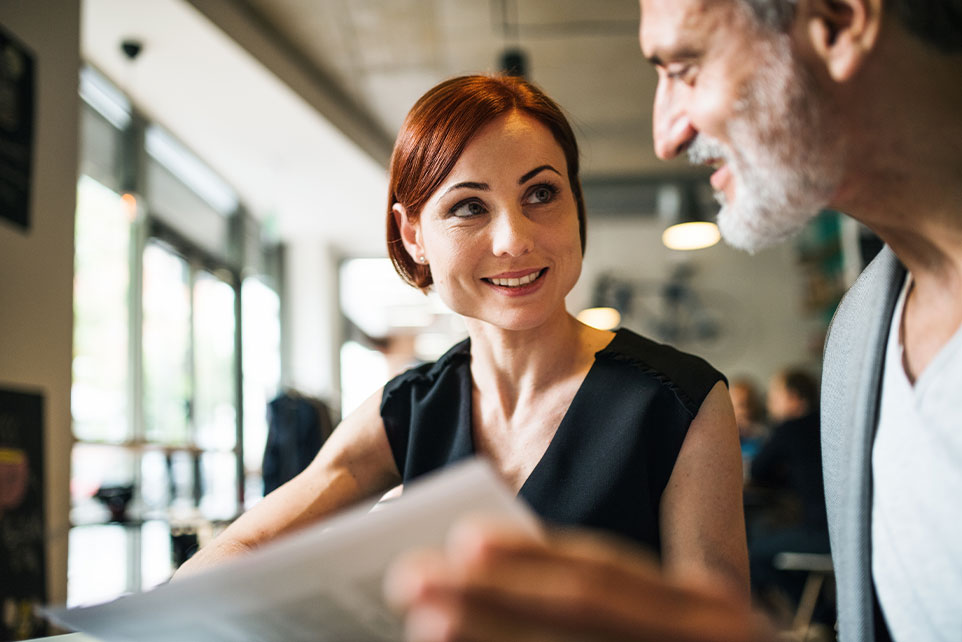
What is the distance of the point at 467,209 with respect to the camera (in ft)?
4.19

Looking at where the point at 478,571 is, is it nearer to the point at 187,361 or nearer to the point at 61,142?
the point at 61,142

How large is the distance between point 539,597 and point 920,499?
574mm

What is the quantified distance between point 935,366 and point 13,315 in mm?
3236

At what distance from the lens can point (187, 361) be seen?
6781 millimetres

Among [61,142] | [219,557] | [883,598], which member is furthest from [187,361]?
[883,598]

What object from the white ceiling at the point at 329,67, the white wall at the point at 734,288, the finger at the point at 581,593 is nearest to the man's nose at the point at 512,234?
the finger at the point at 581,593

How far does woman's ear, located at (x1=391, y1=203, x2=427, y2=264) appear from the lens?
1.41m

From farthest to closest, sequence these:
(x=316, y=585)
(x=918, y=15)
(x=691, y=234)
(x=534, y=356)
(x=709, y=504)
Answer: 1. (x=691, y=234)
2. (x=534, y=356)
3. (x=709, y=504)
4. (x=918, y=15)
5. (x=316, y=585)

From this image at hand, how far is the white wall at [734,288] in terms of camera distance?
30.1 feet

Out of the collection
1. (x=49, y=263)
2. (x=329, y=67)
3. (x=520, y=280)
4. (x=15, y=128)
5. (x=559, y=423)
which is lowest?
(x=559, y=423)

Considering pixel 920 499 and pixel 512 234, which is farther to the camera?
pixel 512 234

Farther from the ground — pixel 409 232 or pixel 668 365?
pixel 409 232

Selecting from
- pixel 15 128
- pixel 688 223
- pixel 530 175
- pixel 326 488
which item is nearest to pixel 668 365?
pixel 530 175

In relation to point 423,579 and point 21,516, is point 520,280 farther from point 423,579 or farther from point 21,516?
point 21,516
